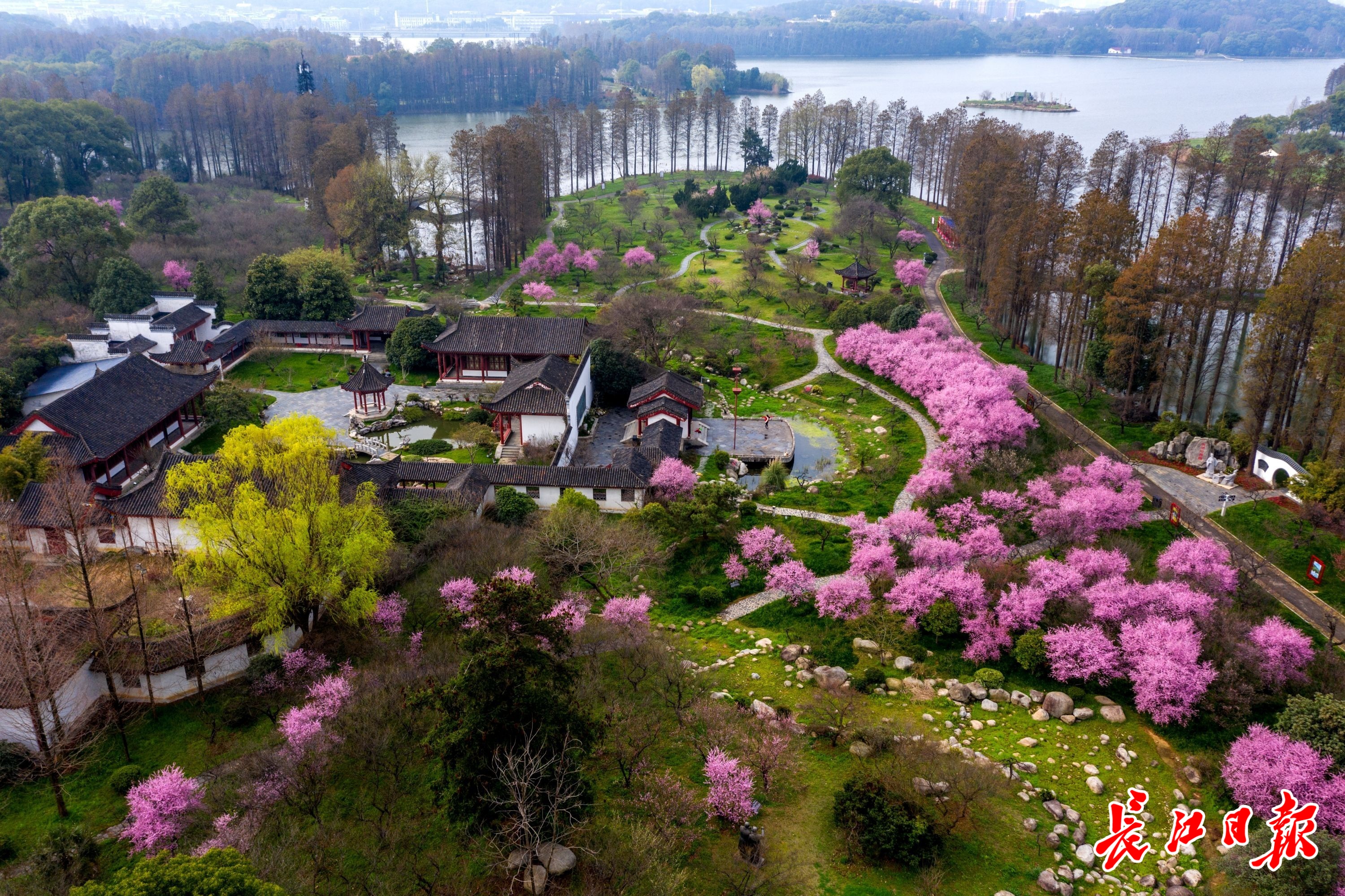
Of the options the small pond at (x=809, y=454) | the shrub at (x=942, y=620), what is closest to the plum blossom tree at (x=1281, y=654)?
the shrub at (x=942, y=620)

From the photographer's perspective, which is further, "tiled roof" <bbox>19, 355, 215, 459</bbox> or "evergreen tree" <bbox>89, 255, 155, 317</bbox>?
"evergreen tree" <bbox>89, 255, 155, 317</bbox>

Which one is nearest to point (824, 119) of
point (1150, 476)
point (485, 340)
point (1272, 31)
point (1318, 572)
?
point (485, 340)

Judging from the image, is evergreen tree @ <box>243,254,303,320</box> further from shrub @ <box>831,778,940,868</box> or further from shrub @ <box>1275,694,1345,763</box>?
shrub @ <box>1275,694,1345,763</box>

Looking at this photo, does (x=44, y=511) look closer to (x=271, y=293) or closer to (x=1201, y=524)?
(x=271, y=293)

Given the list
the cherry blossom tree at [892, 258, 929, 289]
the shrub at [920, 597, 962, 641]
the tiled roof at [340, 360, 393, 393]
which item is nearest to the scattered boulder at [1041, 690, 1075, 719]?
the shrub at [920, 597, 962, 641]

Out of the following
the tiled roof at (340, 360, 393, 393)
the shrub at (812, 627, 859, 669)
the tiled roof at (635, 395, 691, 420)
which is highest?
the tiled roof at (340, 360, 393, 393)

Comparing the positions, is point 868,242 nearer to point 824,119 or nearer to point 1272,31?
point 824,119
